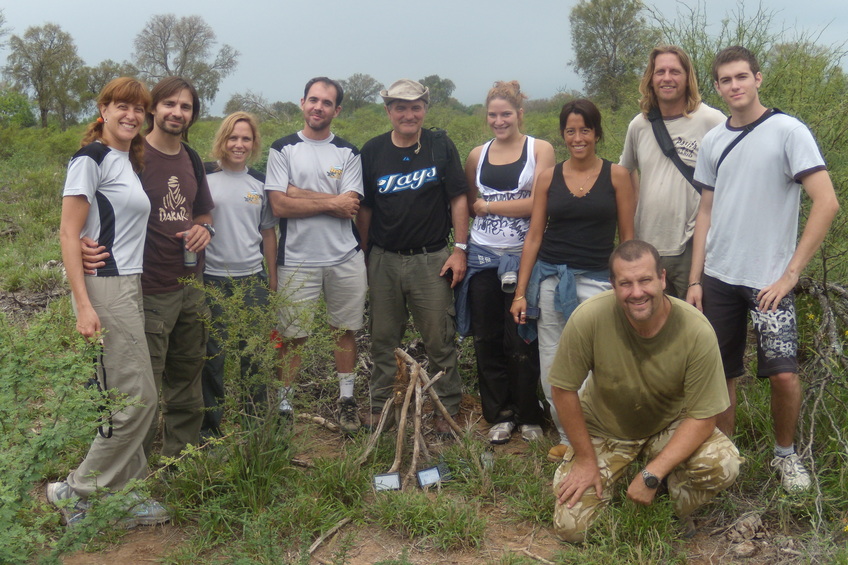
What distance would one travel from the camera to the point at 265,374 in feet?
13.0

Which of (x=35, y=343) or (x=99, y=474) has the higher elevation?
(x=35, y=343)

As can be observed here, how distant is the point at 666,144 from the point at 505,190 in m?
0.92

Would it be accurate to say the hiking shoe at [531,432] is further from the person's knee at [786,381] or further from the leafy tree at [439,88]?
the leafy tree at [439,88]

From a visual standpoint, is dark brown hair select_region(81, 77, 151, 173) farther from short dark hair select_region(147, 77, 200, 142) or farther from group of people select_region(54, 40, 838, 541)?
short dark hair select_region(147, 77, 200, 142)

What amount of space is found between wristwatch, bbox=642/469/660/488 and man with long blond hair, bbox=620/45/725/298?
122cm

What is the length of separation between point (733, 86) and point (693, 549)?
84.8 inches

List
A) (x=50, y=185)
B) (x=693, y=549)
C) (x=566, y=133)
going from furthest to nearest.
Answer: (x=50, y=185) < (x=566, y=133) < (x=693, y=549)

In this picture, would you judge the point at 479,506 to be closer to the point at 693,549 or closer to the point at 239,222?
the point at 693,549

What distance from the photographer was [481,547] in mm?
3576

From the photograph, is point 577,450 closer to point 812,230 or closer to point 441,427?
point 441,427

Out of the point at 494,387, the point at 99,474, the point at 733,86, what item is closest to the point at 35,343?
the point at 99,474

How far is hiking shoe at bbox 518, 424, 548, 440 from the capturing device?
15.1 ft

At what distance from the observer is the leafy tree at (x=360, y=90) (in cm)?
3728

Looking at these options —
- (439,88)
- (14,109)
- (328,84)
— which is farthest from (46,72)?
(328,84)
